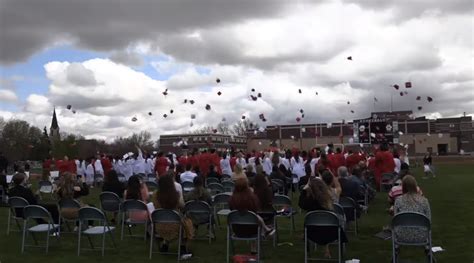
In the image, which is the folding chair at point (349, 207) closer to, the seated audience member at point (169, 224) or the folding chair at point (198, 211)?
the folding chair at point (198, 211)

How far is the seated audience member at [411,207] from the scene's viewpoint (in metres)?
7.02

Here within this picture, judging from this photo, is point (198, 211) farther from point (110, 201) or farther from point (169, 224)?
point (110, 201)

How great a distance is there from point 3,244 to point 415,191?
25.4ft

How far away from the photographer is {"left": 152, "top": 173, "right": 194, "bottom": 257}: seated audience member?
8414 mm

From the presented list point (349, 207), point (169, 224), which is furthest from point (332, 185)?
point (169, 224)

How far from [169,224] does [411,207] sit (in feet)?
13.0

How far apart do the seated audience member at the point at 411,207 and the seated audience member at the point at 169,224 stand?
3.46 meters

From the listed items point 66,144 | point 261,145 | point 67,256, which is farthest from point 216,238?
point 261,145

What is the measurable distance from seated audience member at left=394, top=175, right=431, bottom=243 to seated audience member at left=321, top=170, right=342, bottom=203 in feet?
5.78

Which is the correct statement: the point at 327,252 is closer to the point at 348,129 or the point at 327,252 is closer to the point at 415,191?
the point at 415,191

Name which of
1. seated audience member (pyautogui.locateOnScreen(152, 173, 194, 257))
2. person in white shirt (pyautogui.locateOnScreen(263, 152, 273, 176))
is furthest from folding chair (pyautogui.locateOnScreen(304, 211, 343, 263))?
person in white shirt (pyautogui.locateOnScreen(263, 152, 273, 176))

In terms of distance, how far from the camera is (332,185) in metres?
9.66

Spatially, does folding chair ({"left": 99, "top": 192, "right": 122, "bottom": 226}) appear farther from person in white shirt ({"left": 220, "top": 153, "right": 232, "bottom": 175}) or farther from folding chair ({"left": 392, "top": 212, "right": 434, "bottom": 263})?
person in white shirt ({"left": 220, "top": 153, "right": 232, "bottom": 175})

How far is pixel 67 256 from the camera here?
8438mm
